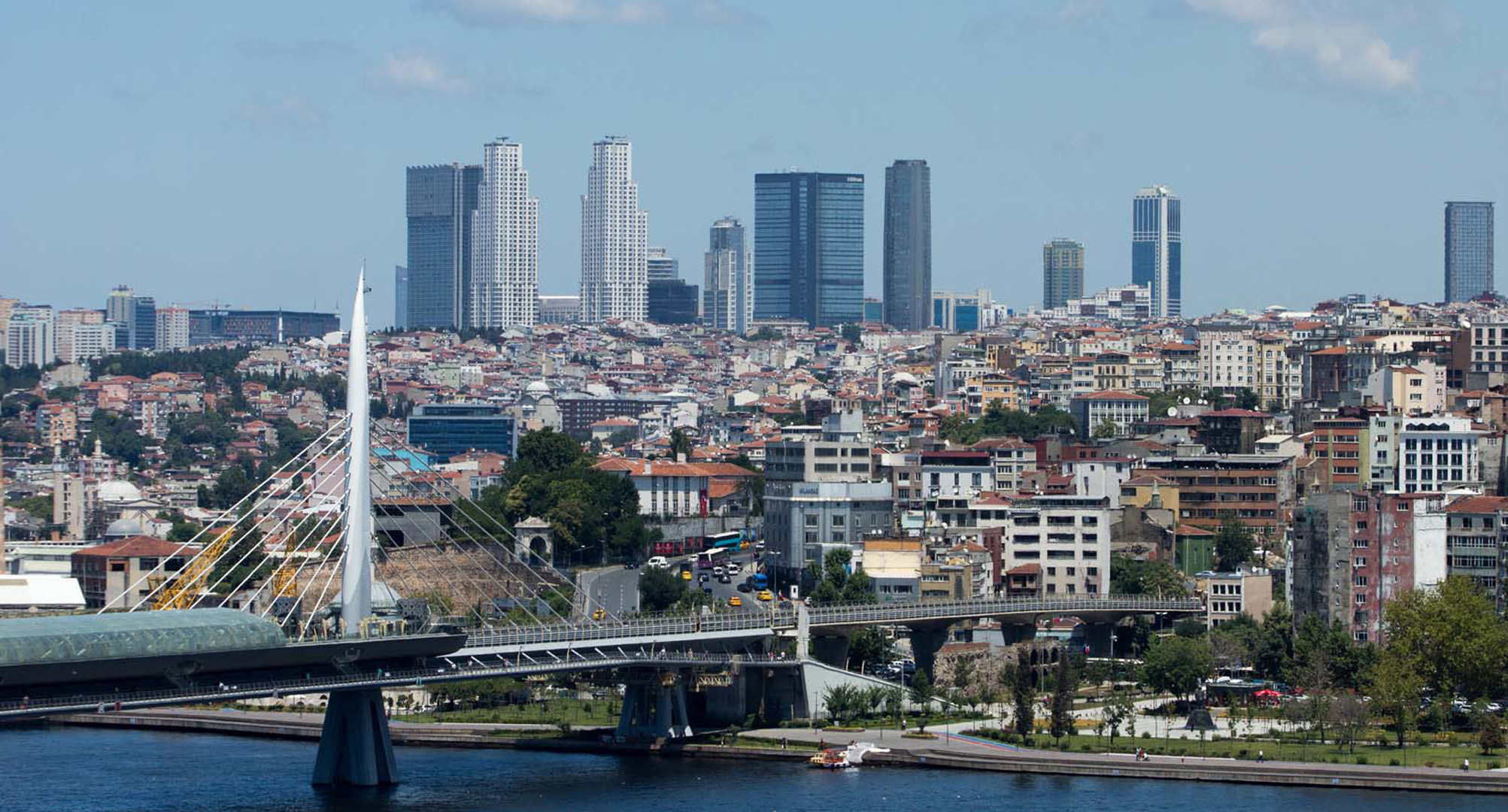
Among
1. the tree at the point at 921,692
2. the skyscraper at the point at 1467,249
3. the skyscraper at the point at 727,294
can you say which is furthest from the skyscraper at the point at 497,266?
the tree at the point at 921,692

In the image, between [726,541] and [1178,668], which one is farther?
[726,541]

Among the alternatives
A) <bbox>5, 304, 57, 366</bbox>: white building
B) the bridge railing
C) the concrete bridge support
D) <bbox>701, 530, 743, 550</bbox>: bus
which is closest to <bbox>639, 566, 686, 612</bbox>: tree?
the bridge railing

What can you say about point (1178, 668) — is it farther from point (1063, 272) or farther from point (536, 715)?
point (1063, 272)

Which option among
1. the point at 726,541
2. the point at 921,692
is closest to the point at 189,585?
the point at 921,692

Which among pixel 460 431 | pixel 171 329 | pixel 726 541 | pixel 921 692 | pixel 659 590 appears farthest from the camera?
pixel 171 329

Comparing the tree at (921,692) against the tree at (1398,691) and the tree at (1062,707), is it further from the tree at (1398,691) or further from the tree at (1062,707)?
the tree at (1398,691)

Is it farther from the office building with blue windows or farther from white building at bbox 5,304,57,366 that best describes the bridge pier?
white building at bbox 5,304,57,366
